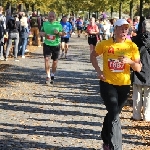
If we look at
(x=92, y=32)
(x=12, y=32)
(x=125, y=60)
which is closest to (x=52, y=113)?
(x=125, y=60)

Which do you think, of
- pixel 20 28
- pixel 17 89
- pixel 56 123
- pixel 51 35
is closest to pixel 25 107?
pixel 56 123

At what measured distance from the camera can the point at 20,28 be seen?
19703 millimetres

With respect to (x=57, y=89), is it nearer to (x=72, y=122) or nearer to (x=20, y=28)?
(x=72, y=122)

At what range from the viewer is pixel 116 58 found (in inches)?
251

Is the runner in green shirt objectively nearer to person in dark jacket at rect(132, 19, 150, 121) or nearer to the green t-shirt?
the green t-shirt

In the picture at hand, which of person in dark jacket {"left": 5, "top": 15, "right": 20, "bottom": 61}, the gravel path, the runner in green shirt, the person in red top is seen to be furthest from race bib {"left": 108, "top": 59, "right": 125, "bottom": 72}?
the person in red top

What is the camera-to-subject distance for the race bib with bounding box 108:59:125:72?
6.36m

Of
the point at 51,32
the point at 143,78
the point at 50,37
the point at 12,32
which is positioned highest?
the point at 51,32

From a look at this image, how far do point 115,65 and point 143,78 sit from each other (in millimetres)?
1600

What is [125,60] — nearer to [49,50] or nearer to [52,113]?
[52,113]

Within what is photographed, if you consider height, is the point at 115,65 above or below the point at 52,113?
above

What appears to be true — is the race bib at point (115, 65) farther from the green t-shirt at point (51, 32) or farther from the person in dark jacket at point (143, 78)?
the green t-shirt at point (51, 32)

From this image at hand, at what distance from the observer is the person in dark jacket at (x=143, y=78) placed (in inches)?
325

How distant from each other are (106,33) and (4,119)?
57.2ft
